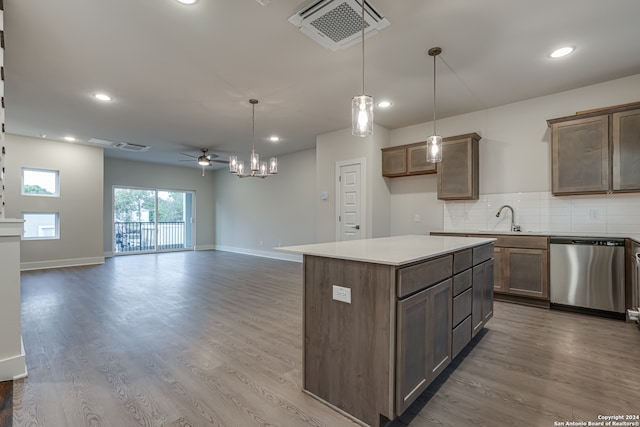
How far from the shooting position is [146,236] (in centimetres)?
912

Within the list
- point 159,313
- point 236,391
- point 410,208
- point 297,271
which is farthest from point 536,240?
point 159,313

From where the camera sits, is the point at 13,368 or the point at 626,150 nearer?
the point at 13,368

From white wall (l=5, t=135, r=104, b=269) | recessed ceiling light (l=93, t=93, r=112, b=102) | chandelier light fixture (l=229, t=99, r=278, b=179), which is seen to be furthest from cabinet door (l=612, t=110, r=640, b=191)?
white wall (l=5, t=135, r=104, b=269)

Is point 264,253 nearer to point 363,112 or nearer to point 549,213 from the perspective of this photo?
point 549,213

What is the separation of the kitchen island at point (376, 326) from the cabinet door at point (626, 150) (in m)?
2.68

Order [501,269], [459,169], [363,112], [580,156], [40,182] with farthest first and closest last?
[40,182] < [459,169] < [501,269] < [580,156] < [363,112]

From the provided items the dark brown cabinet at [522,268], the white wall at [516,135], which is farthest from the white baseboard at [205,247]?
the dark brown cabinet at [522,268]

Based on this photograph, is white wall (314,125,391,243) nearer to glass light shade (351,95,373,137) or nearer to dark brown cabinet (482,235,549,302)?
dark brown cabinet (482,235,549,302)

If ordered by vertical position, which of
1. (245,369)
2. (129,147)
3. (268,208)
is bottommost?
(245,369)

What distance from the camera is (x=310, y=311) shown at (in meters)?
1.91

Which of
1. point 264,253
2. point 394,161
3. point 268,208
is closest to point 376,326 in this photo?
point 394,161

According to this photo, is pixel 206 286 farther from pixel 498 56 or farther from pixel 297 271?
pixel 498 56

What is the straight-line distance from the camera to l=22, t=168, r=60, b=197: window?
614cm

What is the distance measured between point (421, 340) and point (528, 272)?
2.79m
